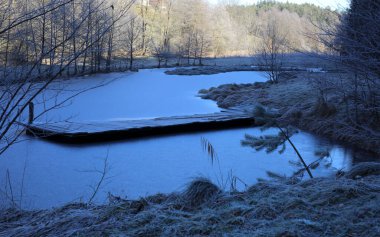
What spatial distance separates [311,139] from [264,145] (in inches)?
216

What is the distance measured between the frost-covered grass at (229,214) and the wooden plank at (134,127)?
17.9ft

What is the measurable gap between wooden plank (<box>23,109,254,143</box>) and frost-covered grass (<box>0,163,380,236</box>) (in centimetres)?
547

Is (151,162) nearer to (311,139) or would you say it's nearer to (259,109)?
(259,109)

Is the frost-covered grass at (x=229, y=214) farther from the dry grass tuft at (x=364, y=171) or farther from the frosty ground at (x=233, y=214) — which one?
the dry grass tuft at (x=364, y=171)

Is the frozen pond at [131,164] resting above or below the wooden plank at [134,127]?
below

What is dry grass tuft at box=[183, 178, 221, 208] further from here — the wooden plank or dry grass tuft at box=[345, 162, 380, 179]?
the wooden plank

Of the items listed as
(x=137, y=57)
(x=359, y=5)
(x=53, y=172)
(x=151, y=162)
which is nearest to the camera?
(x=359, y=5)

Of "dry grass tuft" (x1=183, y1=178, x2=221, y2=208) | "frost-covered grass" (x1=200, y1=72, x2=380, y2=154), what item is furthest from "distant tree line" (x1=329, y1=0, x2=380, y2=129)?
"dry grass tuft" (x1=183, y1=178, x2=221, y2=208)

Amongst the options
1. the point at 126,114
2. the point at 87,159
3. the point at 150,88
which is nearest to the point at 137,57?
the point at 150,88

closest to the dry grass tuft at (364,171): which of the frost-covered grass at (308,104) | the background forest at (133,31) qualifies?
the frost-covered grass at (308,104)

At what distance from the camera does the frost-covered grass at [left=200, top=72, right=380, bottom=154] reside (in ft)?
31.6

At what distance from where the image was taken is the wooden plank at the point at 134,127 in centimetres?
944

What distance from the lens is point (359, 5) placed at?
21.2ft

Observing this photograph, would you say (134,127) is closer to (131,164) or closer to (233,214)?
(131,164)
